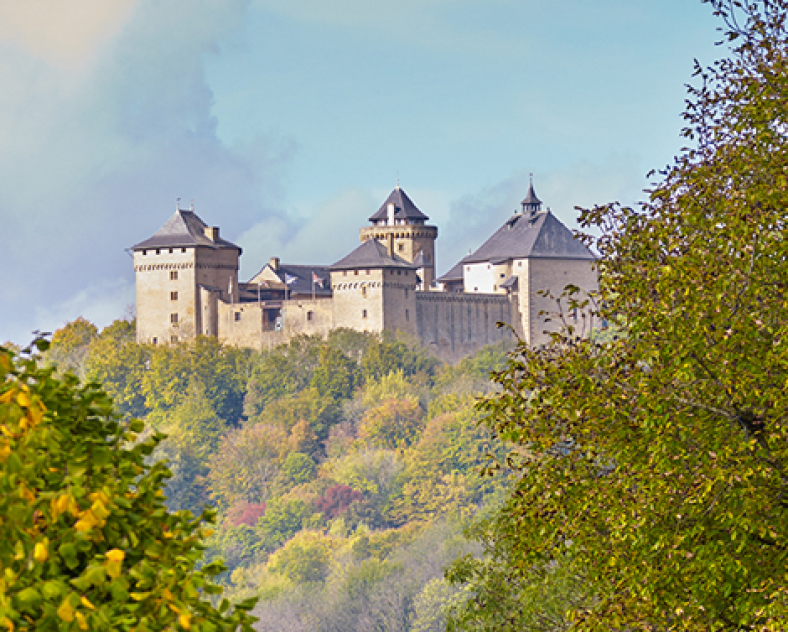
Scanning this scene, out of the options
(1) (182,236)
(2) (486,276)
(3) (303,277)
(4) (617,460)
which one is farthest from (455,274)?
(4) (617,460)

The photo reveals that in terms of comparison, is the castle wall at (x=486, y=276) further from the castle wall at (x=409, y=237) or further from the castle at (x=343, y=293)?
the castle wall at (x=409, y=237)

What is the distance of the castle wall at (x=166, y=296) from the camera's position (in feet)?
250

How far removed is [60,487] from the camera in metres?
3.73

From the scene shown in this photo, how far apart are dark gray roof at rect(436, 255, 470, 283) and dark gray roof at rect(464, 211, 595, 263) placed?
649 mm

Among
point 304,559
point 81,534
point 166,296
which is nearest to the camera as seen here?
point 81,534

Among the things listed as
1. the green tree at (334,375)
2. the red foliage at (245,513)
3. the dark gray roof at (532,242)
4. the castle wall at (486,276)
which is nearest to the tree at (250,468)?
the red foliage at (245,513)

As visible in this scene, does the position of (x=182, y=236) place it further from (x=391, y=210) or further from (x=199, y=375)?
(x=391, y=210)

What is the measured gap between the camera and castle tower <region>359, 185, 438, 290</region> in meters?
84.6

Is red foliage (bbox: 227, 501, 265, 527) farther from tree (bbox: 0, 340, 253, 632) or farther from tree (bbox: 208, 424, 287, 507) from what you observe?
tree (bbox: 0, 340, 253, 632)

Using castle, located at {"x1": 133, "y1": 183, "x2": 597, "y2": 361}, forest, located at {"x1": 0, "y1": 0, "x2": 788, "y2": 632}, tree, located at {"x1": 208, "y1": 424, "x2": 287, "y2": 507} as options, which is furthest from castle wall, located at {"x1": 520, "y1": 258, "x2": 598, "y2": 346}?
forest, located at {"x1": 0, "y1": 0, "x2": 788, "y2": 632}

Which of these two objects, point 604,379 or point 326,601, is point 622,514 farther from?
point 326,601

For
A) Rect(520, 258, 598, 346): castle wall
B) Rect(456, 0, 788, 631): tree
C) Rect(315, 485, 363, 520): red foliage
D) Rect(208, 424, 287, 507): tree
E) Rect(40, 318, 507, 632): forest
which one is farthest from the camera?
Rect(208, 424, 287, 507): tree

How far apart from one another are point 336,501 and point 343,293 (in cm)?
1291

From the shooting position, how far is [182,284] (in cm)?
7650
